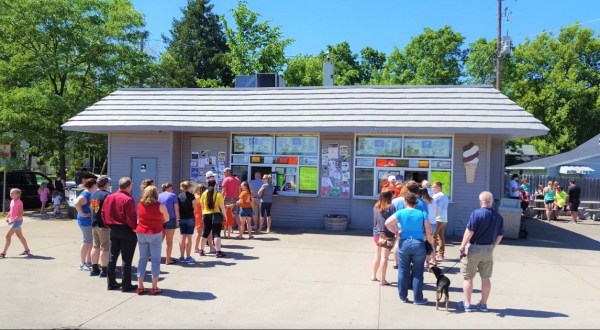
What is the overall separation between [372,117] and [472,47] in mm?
33826

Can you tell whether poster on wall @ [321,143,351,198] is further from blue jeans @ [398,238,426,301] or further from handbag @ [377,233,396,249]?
blue jeans @ [398,238,426,301]

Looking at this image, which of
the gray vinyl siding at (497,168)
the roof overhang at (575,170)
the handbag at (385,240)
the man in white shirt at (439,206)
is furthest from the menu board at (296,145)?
the roof overhang at (575,170)

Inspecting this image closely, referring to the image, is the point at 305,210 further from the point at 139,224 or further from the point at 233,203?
the point at 139,224

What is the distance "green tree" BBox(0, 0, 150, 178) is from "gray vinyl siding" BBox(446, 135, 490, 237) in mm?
13951

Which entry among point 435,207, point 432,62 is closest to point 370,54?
point 432,62

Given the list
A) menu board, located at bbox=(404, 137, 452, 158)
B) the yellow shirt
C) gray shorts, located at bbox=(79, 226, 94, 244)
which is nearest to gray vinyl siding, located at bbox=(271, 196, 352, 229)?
menu board, located at bbox=(404, 137, 452, 158)

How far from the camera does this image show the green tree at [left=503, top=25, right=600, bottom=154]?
125 feet

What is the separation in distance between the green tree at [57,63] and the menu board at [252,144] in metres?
7.72

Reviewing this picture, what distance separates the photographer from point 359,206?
47.6 feet

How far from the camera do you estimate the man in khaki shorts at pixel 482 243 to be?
662 centimetres

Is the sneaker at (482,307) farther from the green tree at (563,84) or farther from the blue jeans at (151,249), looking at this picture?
the green tree at (563,84)

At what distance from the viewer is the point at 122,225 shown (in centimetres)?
748

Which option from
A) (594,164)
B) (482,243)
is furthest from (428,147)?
(594,164)

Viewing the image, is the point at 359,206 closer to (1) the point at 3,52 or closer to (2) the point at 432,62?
(1) the point at 3,52
